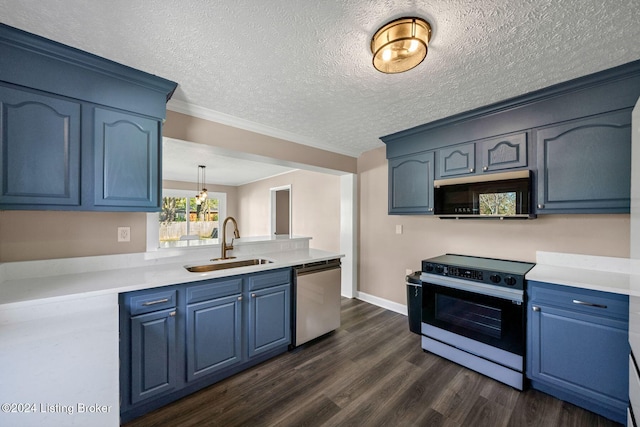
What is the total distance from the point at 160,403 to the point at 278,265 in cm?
127

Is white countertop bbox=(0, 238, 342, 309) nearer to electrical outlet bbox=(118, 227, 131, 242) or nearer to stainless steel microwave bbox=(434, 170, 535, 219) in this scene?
electrical outlet bbox=(118, 227, 131, 242)

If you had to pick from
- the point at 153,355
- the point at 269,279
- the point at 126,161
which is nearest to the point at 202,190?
the point at 126,161

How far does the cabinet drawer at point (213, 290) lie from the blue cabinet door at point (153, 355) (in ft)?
0.51

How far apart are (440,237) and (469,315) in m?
1.04

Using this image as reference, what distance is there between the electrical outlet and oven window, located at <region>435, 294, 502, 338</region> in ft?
9.20

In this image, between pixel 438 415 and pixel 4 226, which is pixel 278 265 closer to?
pixel 438 415

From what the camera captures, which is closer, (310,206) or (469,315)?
(469,315)

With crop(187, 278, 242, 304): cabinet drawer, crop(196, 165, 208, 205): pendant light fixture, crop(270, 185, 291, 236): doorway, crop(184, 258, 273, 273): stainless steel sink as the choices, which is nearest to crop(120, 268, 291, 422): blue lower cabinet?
crop(187, 278, 242, 304): cabinet drawer

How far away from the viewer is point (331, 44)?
1.46m

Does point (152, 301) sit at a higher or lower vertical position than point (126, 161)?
lower

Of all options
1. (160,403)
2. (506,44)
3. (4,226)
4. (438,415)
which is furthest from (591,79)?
(4,226)

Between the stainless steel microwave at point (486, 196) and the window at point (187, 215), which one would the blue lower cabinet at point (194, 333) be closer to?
the stainless steel microwave at point (486, 196)

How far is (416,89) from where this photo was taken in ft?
6.46

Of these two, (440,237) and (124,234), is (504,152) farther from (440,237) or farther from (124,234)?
(124,234)
